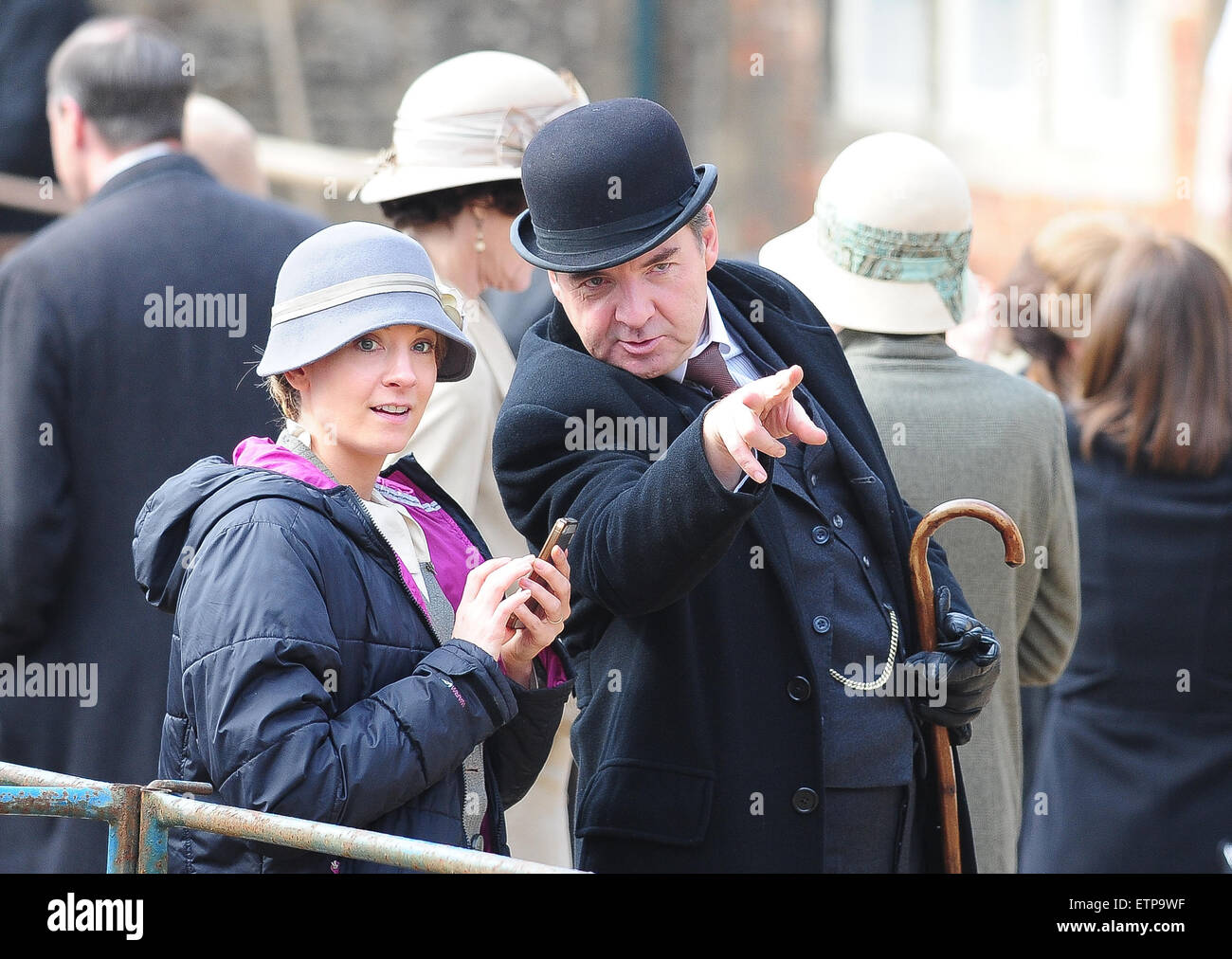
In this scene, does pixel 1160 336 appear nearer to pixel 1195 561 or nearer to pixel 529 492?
pixel 1195 561

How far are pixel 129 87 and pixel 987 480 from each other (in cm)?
214

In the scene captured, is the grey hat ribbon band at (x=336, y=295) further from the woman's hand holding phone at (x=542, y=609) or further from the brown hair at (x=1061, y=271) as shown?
the brown hair at (x=1061, y=271)

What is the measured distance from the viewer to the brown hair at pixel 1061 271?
4.35 m

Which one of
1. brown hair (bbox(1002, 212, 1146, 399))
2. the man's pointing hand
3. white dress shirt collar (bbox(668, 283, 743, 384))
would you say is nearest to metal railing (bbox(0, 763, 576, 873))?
the man's pointing hand

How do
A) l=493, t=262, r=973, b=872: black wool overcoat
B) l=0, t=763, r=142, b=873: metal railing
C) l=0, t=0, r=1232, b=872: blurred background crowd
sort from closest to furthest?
1. l=0, t=763, r=142, b=873: metal railing
2. l=493, t=262, r=973, b=872: black wool overcoat
3. l=0, t=0, r=1232, b=872: blurred background crowd

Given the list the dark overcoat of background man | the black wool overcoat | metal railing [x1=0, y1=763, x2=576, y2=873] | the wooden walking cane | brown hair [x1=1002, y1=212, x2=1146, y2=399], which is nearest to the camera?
metal railing [x1=0, y1=763, x2=576, y2=873]

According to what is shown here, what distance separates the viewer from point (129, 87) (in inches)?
157

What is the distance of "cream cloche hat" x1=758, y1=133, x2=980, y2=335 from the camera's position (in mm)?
3195

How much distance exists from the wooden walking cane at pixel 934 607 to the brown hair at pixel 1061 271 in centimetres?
173

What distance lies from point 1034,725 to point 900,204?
7.09 feet

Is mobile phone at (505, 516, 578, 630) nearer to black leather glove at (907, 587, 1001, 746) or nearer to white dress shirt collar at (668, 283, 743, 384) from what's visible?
white dress shirt collar at (668, 283, 743, 384)

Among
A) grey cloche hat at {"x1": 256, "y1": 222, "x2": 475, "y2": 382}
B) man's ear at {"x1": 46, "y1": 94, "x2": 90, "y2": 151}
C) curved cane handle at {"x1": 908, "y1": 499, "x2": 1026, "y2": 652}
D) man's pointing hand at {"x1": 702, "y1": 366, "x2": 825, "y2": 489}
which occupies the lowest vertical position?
curved cane handle at {"x1": 908, "y1": 499, "x2": 1026, "y2": 652}

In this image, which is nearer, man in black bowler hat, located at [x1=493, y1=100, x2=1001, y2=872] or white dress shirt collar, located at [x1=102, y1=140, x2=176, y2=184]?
man in black bowler hat, located at [x1=493, y1=100, x2=1001, y2=872]

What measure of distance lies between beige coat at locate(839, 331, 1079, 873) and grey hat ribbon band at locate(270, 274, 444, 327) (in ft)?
3.85
